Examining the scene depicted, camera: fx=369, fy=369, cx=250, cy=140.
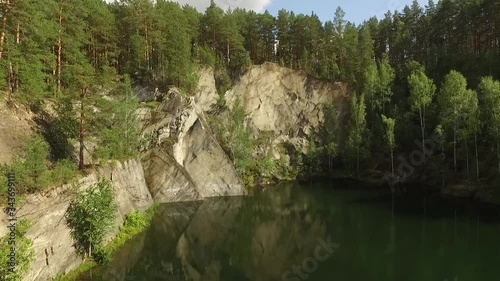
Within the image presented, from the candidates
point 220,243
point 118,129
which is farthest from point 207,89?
point 220,243

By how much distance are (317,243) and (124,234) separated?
17.4m

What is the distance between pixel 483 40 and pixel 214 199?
62658 mm

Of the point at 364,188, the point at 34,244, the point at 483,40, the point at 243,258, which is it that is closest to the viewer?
the point at 34,244

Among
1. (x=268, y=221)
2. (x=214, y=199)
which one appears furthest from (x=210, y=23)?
(x=268, y=221)

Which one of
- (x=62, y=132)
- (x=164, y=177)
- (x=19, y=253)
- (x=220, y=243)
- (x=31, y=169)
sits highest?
(x=62, y=132)

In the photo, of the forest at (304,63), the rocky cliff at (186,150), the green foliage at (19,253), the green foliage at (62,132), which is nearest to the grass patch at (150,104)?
the rocky cliff at (186,150)

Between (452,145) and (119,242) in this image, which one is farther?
(452,145)

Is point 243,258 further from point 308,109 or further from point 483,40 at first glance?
point 483,40

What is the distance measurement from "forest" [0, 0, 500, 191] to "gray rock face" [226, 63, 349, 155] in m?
2.99

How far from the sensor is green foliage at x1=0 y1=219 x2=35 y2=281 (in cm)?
1812

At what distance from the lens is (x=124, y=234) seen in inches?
1314

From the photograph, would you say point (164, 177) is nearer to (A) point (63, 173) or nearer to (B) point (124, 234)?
(B) point (124, 234)

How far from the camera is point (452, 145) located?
181 feet

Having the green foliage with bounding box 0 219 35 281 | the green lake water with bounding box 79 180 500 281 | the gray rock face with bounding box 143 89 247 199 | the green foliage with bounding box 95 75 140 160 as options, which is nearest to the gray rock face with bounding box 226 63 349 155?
the gray rock face with bounding box 143 89 247 199
